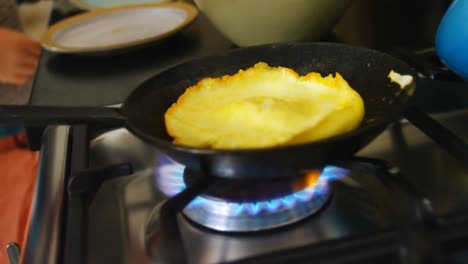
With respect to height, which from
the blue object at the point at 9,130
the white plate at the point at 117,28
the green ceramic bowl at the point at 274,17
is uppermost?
the green ceramic bowl at the point at 274,17

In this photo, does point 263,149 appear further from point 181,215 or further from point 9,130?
point 9,130

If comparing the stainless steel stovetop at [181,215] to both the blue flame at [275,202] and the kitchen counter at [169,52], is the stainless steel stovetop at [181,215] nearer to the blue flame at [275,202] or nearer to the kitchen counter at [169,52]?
the blue flame at [275,202]

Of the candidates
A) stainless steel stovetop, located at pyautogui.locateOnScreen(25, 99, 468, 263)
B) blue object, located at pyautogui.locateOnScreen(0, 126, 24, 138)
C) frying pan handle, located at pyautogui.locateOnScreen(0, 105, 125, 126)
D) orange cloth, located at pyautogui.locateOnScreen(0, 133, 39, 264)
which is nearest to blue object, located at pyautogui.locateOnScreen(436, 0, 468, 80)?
stainless steel stovetop, located at pyautogui.locateOnScreen(25, 99, 468, 263)

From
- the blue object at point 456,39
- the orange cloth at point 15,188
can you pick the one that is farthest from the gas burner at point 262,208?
the orange cloth at point 15,188

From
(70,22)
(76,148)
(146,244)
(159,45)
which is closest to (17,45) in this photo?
(70,22)

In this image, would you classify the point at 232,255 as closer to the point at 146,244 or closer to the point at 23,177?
the point at 146,244

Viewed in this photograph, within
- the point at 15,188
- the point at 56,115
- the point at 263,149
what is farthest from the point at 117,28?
the point at 263,149

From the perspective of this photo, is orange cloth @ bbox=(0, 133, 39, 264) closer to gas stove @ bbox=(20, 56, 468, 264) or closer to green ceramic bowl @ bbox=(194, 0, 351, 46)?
gas stove @ bbox=(20, 56, 468, 264)
